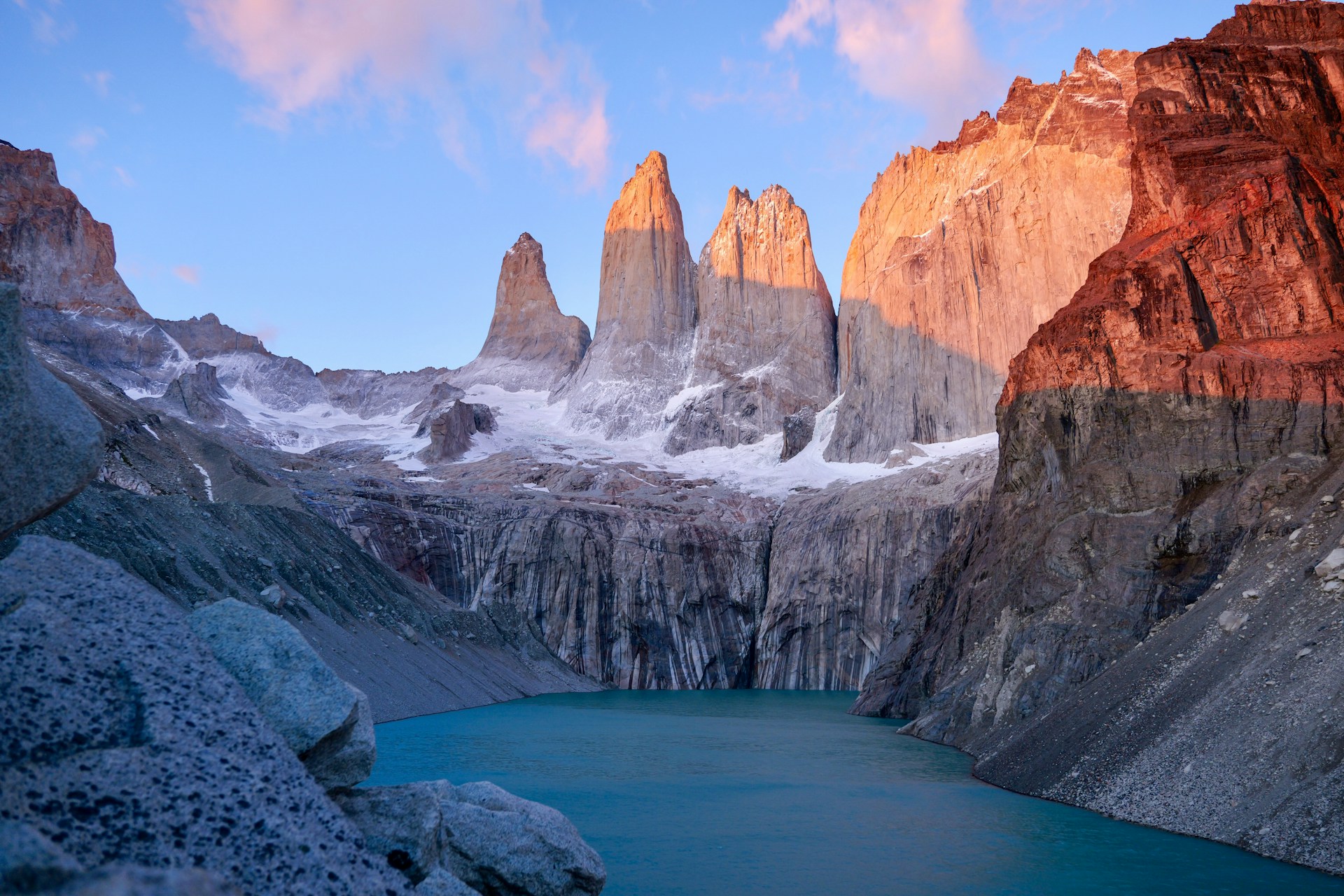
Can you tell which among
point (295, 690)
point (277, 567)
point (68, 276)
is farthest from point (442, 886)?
point (68, 276)

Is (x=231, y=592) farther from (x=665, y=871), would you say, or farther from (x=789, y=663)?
(x=789, y=663)

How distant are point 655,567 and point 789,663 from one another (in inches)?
441

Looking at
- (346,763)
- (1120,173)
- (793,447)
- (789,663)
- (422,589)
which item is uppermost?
(1120,173)

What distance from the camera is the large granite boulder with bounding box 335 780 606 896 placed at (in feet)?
21.9

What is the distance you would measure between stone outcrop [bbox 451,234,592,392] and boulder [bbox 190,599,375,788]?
11161 centimetres

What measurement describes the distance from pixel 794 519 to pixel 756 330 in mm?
38484

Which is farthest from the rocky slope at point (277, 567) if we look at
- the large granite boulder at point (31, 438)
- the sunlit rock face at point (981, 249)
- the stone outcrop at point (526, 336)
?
the stone outcrop at point (526, 336)

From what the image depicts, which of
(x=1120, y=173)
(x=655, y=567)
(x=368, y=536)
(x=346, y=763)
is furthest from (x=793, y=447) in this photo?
(x=346, y=763)

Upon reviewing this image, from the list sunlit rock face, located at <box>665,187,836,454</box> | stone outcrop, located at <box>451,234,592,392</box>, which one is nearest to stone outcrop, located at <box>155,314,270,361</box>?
stone outcrop, located at <box>451,234,592,392</box>

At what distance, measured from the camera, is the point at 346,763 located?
6.92m

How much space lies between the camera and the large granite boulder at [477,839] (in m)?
6.68

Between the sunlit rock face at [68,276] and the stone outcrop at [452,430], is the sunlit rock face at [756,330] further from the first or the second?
the sunlit rock face at [68,276]

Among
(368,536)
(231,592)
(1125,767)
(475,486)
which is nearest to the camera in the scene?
(1125,767)

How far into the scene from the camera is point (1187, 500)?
23.0m
